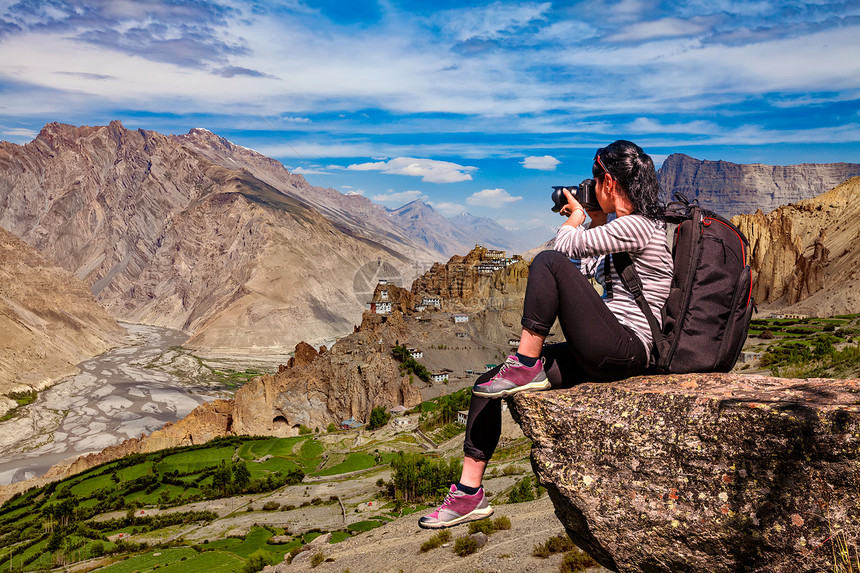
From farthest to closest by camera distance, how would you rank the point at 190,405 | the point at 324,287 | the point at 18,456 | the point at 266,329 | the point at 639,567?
1. the point at 324,287
2. the point at 266,329
3. the point at 190,405
4. the point at 18,456
5. the point at 639,567

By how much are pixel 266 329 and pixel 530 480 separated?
130849 mm

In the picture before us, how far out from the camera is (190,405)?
288 feet

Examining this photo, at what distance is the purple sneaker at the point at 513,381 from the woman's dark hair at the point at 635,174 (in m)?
1.73

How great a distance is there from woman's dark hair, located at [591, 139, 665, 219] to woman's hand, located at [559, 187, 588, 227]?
45 cm

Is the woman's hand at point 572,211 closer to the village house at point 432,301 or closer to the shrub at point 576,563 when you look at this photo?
the shrub at point 576,563

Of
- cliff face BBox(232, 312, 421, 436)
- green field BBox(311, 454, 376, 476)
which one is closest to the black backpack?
green field BBox(311, 454, 376, 476)

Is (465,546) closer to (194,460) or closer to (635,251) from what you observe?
(635,251)

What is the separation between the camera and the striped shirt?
4711 millimetres

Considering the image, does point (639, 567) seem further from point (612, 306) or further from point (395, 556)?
point (395, 556)

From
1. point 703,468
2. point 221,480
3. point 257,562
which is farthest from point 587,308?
point 221,480

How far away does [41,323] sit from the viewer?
125 metres

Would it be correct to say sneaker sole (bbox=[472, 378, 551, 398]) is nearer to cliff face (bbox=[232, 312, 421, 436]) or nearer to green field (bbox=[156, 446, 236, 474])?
green field (bbox=[156, 446, 236, 474])

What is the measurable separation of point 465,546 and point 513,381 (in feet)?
32.1

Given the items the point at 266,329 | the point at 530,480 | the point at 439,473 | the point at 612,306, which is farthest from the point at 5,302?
the point at 612,306
